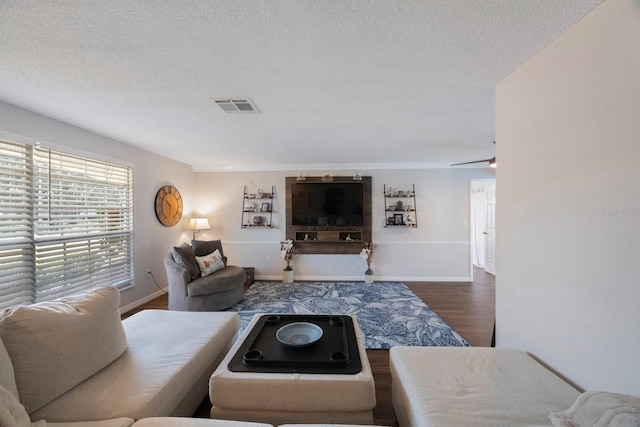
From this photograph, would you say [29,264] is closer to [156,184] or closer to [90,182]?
[90,182]

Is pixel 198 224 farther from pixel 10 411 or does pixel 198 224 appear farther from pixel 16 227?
pixel 10 411

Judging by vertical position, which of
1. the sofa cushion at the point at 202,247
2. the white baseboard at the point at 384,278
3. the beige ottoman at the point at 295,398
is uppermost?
the sofa cushion at the point at 202,247

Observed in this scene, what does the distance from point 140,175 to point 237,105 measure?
2463 millimetres

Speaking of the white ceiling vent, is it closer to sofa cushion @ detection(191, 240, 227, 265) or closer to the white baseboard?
sofa cushion @ detection(191, 240, 227, 265)

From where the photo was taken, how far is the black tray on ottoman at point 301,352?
53.4 inches

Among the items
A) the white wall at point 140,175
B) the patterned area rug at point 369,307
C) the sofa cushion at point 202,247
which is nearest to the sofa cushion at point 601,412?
the patterned area rug at point 369,307

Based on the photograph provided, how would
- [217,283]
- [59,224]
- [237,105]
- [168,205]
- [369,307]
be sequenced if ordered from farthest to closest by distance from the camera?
[168,205]
[369,307]
[217,283]
[59,224]
[237,105]

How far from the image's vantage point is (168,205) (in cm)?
411

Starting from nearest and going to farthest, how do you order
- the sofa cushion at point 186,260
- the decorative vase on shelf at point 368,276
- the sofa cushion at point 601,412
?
the sofa cushion at point 601,412, the sofa cushion at point 186,260, the decorative vase on shelf at point 368,276

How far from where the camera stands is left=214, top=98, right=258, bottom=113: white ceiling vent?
202cm

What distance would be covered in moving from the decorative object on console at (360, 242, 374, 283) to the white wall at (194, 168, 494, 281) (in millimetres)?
159

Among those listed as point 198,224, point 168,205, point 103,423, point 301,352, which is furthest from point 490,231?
point 168,205

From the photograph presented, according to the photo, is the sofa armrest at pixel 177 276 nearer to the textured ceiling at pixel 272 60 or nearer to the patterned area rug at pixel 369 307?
the patterned area rug at pixel 369 307

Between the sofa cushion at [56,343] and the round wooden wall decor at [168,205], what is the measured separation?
9.15ft
